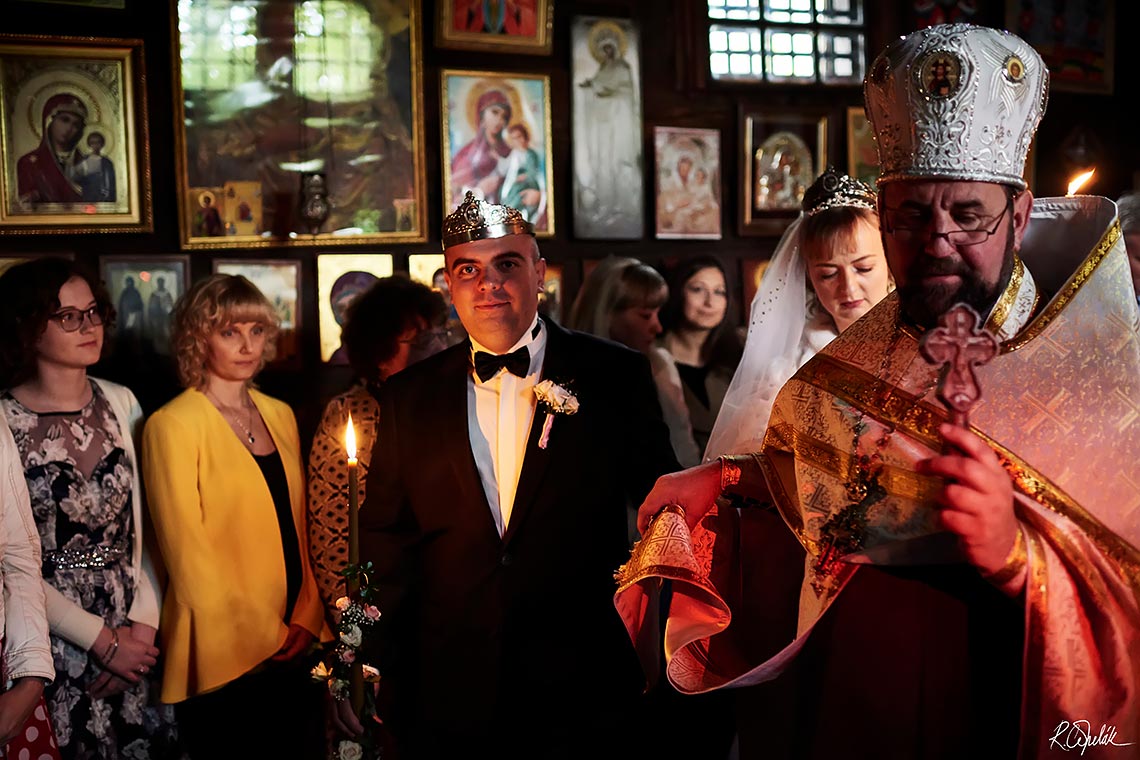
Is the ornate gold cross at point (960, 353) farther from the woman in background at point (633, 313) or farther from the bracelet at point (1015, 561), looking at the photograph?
the woman in background at point (633, 313)

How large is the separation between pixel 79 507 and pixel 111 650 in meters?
0.55

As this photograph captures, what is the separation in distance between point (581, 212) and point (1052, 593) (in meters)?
4.91

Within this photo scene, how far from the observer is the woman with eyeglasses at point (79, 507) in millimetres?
3998

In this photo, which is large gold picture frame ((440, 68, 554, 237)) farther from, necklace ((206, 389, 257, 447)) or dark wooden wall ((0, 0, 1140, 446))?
necklace ((206, 389, 257, 447))

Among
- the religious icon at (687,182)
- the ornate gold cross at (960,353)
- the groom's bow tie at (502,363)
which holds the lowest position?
the groom's bow tie at (502,363)

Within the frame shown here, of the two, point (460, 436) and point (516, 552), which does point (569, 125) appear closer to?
point (460, 436)

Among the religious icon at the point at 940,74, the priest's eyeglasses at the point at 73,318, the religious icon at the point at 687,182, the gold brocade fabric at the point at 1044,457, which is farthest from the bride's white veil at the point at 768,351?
the religious icon at the point at 687,182

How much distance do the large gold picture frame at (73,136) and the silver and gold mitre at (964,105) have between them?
4.50 meters

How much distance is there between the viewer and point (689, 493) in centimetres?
247

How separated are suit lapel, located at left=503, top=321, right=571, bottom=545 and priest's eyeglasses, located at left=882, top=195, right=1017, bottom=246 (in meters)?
1.42

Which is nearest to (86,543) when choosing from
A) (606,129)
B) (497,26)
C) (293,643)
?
(293,643)

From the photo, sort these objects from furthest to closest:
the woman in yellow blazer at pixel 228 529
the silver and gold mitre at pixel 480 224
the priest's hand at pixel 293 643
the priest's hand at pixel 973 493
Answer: the priest's hand at pixel 293 643, the woman in yellow blazer at pixel 228 529, the silver and gold mitre at pixel 480 224, the priest's hand at pixel 973 493

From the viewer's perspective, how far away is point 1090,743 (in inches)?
75.9

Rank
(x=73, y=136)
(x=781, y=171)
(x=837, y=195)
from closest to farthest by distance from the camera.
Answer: (x=837, y=195)
(x=73, y=136)
(x=781, y=171)
